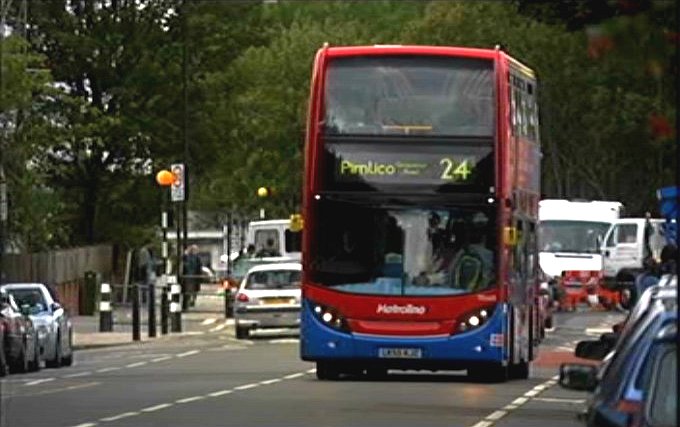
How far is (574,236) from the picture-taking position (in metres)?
57.7

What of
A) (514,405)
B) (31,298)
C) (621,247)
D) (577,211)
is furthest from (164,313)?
(514,405)

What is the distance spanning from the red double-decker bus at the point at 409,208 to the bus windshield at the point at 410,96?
0.01 m

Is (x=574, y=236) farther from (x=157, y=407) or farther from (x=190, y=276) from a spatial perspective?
(x=157, y=407)

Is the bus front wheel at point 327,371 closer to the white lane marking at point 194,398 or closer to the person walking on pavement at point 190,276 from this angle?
the white lane marking at point 194,398

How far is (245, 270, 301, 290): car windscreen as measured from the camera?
44.1 metres

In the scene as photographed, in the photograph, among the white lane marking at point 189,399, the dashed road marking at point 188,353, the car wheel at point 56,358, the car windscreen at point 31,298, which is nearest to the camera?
the white lane marking at point 189,399

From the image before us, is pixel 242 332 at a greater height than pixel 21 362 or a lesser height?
greater

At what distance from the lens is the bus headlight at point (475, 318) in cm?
2731

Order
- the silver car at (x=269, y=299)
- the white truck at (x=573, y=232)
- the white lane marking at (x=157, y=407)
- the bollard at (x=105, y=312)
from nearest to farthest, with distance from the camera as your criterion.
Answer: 1. the white lane marking at (x=157, y=407)
2. the silver car at (x=269, y=299)
3. the bollard at (x=105, y=312)
4. the white truck at (x=573, y=232)

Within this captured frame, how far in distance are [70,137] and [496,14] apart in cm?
1874

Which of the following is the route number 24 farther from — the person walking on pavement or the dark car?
the person walking on pavement

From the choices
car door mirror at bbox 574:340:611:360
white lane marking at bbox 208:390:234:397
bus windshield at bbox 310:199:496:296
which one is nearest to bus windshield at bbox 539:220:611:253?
bus windshield at bbox 310:199:496:296

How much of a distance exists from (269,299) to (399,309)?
16257 millimetres

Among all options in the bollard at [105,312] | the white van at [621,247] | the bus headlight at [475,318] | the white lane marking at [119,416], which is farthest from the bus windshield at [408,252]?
the white van at [621,247]
